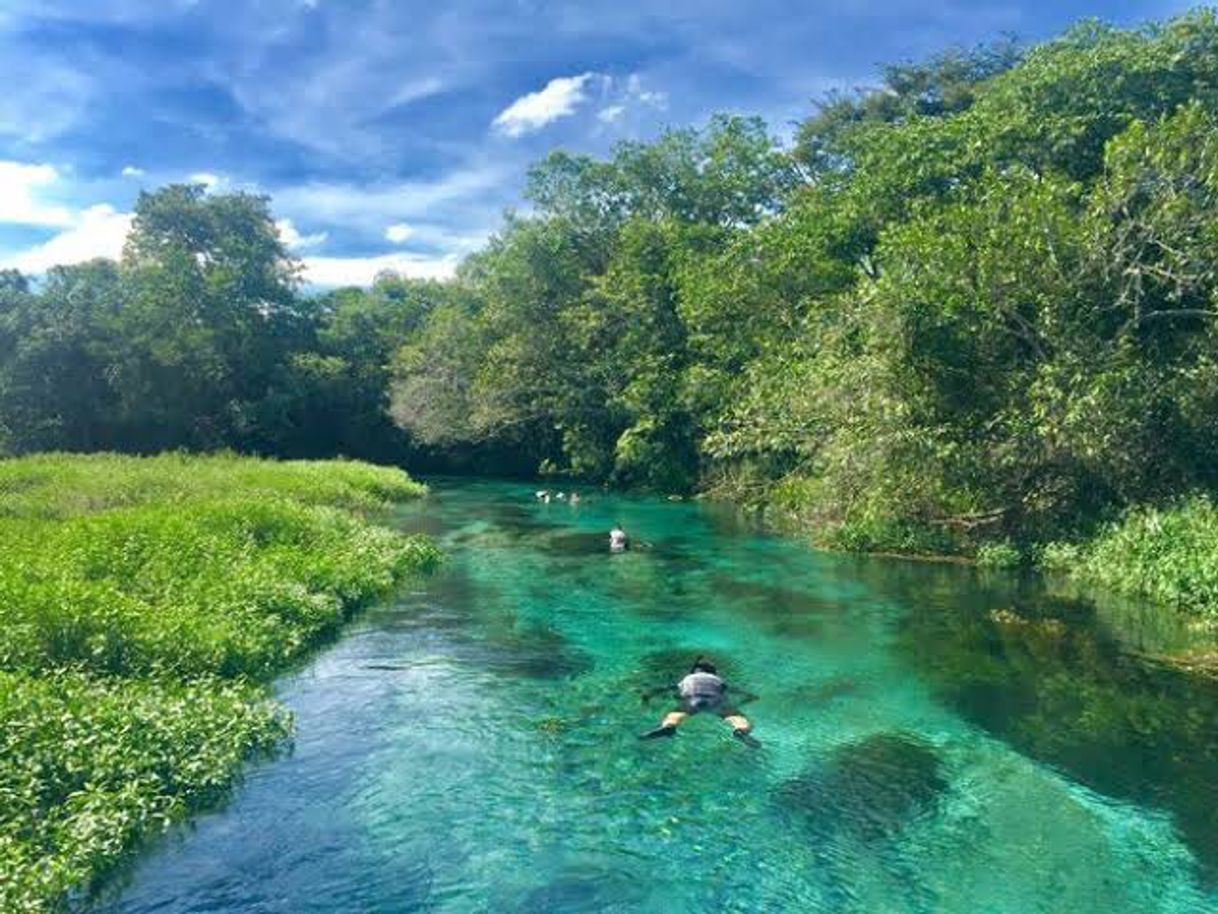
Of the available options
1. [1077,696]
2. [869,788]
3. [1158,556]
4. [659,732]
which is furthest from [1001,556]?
[659,732]

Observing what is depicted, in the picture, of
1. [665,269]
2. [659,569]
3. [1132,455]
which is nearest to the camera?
[1132,455]

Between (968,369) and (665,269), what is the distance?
24.7 metres

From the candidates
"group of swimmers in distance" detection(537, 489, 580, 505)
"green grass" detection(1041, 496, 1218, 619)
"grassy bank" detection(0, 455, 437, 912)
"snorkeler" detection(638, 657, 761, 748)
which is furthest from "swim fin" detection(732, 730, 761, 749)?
"group of swimmers in distance" detection(537, 489, 580, 505)

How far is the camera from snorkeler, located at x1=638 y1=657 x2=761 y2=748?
12852mm

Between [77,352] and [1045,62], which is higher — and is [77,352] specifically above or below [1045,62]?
below

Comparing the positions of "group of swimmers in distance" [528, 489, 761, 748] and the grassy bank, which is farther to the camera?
"group of swimmers in distance" [528, 489, 761, 748]

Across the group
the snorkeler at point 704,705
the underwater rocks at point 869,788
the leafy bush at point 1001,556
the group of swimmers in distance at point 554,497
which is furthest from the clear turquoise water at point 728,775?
the group of swimmers in distance at point 554,497

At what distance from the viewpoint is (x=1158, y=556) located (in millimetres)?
21609

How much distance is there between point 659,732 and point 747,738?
4.02 ft

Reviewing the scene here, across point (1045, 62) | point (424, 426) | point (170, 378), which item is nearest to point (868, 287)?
point (1045, 62)

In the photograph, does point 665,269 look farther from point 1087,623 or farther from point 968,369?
point 1087,623

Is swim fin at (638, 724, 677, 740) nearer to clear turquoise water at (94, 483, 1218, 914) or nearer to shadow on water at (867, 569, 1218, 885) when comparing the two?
clear turquoise water at (94, 483, 1218, 914)

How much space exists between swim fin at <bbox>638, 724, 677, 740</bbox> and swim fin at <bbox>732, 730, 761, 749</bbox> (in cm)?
90

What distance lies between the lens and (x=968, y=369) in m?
26.5
